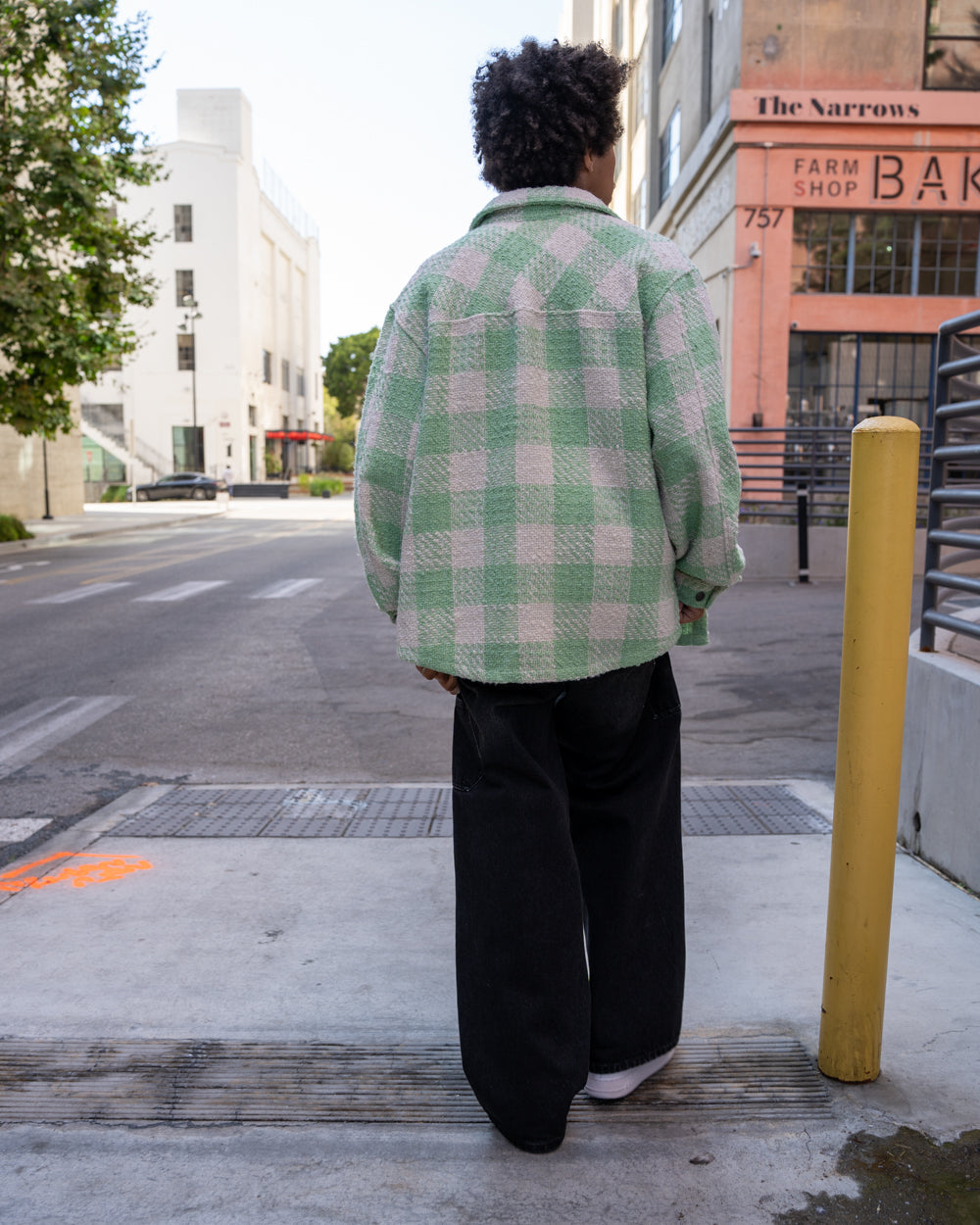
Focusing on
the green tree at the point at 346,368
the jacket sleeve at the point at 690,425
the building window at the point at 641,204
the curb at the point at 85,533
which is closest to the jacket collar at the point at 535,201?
the jacket sleeve at the point at 690,425

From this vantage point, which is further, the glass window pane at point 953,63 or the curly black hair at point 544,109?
the glass window pane at point 953,63

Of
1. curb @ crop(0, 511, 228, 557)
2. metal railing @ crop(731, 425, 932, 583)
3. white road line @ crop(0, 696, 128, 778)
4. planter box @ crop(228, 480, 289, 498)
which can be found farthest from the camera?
planter box @ crop(228, 480, 289, 498)

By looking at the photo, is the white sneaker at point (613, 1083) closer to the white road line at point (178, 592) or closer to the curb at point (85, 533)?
the white road line at point (178, 592)

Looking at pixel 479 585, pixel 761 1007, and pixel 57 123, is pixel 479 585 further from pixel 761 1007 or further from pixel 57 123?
pixel 57 123

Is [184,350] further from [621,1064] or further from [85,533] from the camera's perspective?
[621,1064]

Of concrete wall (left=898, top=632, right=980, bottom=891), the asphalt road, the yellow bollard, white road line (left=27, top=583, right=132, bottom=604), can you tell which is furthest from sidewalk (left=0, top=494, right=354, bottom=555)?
the yellow bollard

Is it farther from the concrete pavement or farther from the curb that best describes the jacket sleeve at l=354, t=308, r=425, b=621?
the curb

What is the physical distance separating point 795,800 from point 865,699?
2.34 metres

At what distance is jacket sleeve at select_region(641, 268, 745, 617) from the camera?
199cm

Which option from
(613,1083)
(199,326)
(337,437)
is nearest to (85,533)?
(613,1083)

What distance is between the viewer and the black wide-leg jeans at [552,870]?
2.06 m

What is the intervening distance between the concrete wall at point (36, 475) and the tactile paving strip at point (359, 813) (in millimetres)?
25581

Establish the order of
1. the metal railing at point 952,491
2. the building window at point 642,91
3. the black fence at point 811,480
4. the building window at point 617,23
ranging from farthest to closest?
the building window at point 617,23 < the building window at point 642,91 < the black fence at point 811,480 < the metal railing at point 952,491

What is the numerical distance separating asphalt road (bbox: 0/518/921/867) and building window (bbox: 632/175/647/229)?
2279 cm
